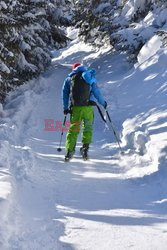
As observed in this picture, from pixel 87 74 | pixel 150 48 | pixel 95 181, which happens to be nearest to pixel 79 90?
pixel 87 74

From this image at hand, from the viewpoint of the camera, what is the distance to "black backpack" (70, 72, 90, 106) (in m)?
8.82

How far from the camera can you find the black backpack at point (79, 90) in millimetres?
8820

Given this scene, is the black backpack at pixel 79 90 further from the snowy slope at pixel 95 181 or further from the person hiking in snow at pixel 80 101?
the snowy slope at pixel 95 181

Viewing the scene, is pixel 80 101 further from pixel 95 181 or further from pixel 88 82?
pixel 95 181

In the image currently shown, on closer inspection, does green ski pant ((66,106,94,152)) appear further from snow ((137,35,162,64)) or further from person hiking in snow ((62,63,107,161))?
snow ((137,35,162,64))

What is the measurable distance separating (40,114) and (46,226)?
8.53 m

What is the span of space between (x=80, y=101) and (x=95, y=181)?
2095mm

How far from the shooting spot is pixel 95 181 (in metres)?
7.61

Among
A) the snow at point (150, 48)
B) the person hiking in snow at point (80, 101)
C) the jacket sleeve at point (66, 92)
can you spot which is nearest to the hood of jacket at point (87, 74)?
the person hiking in snow at point (80, 101)

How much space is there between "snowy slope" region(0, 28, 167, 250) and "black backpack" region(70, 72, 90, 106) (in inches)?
54.6

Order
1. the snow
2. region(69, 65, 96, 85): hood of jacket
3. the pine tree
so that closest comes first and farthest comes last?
region(69, 65, 96, 85): hood of jacket
the pine tree
the snow

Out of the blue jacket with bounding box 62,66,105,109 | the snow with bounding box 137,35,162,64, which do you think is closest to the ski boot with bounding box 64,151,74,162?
the blue jacket with bounding box 62,66,105,109

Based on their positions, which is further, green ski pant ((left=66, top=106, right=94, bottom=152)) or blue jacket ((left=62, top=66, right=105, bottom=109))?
green ski pant ((left=66, top=106, right=94, bottom=152))

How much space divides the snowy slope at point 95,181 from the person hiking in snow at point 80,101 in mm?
470
